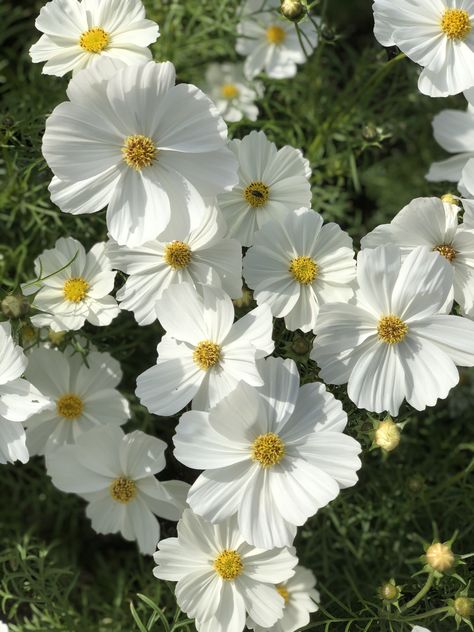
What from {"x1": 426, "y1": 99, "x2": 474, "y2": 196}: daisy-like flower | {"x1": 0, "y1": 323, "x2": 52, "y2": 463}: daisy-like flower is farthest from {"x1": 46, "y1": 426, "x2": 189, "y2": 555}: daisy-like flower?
{"x1": 426, "y1": 99, "x2": 474, "y2": 196}: daisy-like flower

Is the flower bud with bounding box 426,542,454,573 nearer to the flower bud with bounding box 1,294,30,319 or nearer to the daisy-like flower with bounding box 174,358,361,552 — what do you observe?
the daisy-like flower with bounding box 174,358,361,552

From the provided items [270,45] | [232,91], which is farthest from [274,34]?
[232,91]

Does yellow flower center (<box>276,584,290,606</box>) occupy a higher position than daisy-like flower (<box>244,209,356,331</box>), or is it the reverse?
daisy-like flower (<box>244,209,356,331</box>)

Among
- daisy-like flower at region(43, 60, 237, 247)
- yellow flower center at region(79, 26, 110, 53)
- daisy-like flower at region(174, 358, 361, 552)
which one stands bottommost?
daisy-like flower at region(174, 358, 361, 552)

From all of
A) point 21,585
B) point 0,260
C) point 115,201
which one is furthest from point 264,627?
point 0,260

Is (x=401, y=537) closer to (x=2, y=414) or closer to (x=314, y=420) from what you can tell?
(x=314, y=420)

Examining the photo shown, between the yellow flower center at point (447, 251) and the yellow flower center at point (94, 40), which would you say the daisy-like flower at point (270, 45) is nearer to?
the yellow flower center at point (94, 40)

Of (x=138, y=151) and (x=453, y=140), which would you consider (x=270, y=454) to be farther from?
(x=453, y=140)
